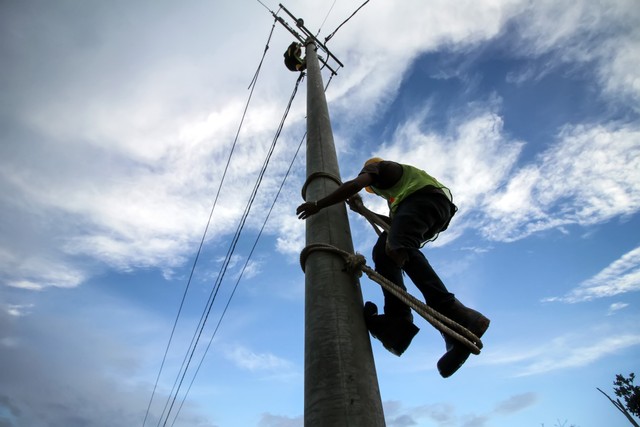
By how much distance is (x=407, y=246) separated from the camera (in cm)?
228

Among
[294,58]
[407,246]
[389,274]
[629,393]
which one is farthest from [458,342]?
[629,393]

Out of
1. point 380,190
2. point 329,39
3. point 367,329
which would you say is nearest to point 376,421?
point 367,329

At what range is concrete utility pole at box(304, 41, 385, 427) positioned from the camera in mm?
1435

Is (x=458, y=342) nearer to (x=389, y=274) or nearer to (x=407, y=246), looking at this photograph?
(x=407, y=246)

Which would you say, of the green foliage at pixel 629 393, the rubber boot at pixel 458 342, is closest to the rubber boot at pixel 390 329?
the rubber boot at pixel 458 342

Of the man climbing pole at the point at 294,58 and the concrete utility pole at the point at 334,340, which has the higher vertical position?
the man climbing pole at the point at 294,58

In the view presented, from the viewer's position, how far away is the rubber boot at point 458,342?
6.05 feet

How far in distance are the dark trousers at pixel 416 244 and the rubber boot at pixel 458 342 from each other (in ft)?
0.33

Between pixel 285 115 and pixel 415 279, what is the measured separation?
4.87 metres

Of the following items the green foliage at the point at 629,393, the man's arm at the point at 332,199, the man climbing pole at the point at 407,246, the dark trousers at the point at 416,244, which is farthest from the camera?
the green foliage at the point at 629,393

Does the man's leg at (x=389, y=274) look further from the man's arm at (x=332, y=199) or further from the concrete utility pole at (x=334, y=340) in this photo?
the man's arm at (x=332, y=199)

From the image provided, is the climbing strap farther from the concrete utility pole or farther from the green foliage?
the green foliage

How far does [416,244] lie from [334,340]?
3.29 ft

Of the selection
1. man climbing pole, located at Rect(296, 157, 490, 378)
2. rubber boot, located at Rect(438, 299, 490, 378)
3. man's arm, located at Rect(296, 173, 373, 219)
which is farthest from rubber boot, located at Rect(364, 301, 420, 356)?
man's arm, located at Rect(296, 173, 373, 219)
